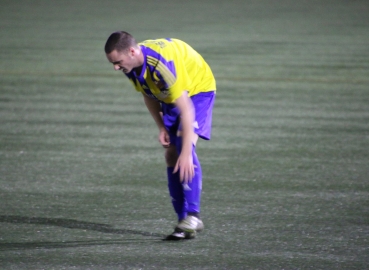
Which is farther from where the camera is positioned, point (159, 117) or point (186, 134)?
point (159, 117)

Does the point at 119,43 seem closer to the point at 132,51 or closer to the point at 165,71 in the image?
the point at 132,51

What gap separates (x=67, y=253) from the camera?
13.9ft

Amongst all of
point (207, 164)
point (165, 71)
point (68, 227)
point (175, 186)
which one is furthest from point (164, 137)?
point (207, 164)

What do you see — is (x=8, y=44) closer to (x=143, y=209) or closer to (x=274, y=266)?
(x=143, y=209)

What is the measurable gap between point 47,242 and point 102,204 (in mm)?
878

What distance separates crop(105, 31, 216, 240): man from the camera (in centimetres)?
400

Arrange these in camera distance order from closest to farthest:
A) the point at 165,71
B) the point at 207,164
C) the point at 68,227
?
the point at 165,71, the point at 68,227, the point at 207,164

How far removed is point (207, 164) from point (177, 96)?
98.9 inches

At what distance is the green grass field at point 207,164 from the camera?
14.1ft

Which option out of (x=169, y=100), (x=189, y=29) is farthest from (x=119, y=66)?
(x=189, y=29)

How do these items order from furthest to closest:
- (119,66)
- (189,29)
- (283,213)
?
1. (189,29)
2. (283,213)
3. (119,66)

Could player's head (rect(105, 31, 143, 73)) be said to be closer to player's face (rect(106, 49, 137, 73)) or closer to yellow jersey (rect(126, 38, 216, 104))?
player's face (rect(106, 49, 137, 73))

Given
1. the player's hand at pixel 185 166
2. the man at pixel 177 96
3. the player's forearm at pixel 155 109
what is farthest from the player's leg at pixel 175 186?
the player's hand at pixel 185 166

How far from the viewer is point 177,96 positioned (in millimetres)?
4082
